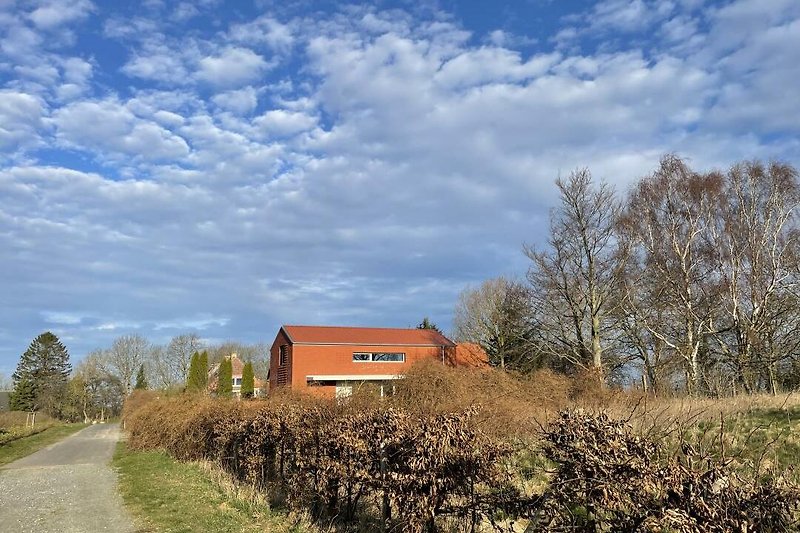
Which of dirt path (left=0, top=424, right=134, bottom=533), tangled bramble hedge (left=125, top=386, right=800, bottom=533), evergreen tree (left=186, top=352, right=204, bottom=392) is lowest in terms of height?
dirt path (left=0, top=424, right=134, bottom=533)

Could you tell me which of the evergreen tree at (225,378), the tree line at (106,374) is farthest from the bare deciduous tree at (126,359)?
the evergreen tree at (225,378)

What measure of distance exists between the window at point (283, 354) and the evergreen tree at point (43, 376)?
38.2 m

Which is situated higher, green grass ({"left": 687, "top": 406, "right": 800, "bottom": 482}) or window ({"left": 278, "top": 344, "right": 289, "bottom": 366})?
window ({"left": 278, "top": 344, "right": 289, "bottom": 366})

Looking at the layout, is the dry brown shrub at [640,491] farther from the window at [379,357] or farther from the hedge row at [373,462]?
the window at [379,357]

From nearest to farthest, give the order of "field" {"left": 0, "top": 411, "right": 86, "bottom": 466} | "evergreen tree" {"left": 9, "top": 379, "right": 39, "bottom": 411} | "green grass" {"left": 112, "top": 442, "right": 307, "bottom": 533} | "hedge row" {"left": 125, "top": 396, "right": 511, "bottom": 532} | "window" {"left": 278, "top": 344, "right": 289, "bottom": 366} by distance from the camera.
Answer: "hedge row" {"left": 125, "top": 396, "right": 511, "bottom": 532}, "green grass" {"left": 112, "top": 442, "right": 307, "bottom": 533}, "field" {"left": 0, "top": 411, "right": 86, "bottom": 466}, "window" {"left": 278, "top": 344, "right": 289, "bottom": 366}, "evergreen tree" {"left": 9, "top": 379, "right": 39, "bottom": 411}

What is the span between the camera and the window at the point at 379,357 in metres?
42.8

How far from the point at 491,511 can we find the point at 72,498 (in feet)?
37.3

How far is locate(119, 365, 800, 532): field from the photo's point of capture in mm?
3223

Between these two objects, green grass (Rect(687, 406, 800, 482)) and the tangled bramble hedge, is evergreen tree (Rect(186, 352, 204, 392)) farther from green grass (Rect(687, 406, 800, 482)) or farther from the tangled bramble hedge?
green grass (Rect(687, 406, 800, 482))

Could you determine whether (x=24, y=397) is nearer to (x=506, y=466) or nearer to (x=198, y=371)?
(x=198, y=371)

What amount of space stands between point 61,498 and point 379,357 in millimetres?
31534

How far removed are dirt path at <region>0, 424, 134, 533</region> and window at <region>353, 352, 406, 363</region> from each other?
21.8 meters

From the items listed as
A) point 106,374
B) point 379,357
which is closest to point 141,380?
point 106,374

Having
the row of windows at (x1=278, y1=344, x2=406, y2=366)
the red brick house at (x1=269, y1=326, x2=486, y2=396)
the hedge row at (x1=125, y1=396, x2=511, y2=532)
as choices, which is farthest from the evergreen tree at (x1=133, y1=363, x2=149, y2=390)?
the hedge row at (x1=125, y1=396, x2=511, y2=532)
